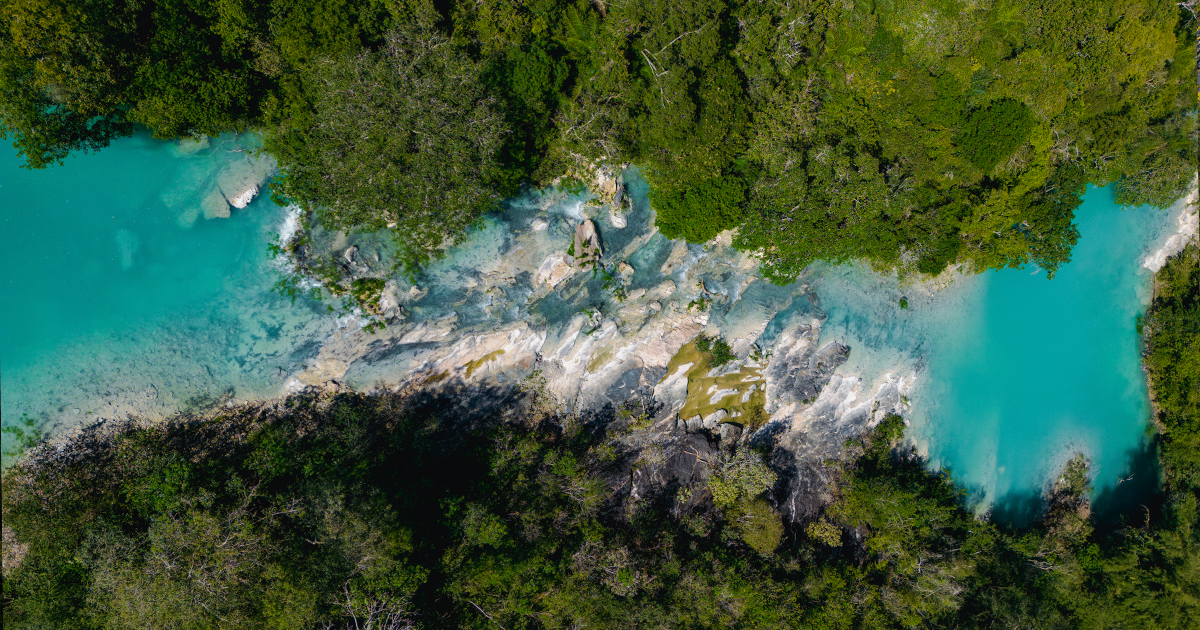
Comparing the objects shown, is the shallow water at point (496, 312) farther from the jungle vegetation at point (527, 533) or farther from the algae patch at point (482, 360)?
the jungle vegetation at point (527, 533)

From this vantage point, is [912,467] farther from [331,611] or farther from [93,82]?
[93,82]

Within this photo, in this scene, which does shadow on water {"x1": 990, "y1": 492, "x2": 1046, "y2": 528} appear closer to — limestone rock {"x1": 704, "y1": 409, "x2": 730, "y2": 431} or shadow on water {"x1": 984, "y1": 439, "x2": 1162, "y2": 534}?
shadow on water {"x1": 984, "y1": 439, "x2": 1162, "y2": 534}

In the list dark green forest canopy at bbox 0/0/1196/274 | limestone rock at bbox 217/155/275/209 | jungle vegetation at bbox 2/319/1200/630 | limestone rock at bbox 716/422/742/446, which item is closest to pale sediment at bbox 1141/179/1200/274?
jungle vegetation at bbox 2/319/1200/630

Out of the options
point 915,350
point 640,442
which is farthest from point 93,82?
point 915,350

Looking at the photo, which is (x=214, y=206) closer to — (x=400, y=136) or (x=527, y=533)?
(x=400, y=136)

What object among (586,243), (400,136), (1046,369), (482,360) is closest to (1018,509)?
(1046,369)
